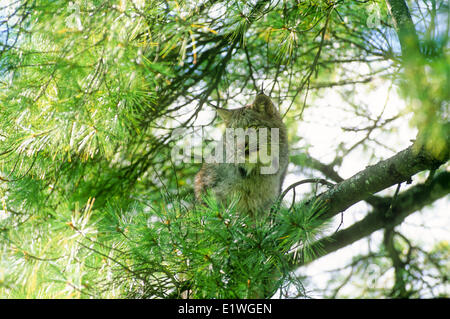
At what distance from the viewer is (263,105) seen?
2.84 meters

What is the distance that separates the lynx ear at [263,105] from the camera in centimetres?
283

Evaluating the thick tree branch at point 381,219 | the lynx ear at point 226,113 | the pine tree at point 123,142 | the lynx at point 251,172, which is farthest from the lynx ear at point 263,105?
the thick tree branch at point 381,219

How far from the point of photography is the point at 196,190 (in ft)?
9.62

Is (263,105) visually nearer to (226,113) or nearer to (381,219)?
(226,113)

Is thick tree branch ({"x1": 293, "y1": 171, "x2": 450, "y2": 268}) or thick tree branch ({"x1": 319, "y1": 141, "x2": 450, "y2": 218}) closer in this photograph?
thick tree branch ({"x1": 319, "y1": 141, "x2": 450, "y2": 218})

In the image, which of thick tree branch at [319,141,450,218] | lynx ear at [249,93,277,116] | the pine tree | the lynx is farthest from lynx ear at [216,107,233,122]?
thick tree branch at [319,141,450,218]

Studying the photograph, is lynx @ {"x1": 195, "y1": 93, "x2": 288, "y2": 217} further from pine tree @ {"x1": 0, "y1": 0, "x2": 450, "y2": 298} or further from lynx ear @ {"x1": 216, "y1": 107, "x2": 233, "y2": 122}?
pine tree @ {"x1": 0, "y1": 0, "x2": 450, "y2": 298}

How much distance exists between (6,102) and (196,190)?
1401 mm

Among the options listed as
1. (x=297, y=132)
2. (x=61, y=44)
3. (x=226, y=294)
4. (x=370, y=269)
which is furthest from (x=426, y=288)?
(x=61, y=44)

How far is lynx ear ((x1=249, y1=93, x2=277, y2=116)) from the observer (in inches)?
111

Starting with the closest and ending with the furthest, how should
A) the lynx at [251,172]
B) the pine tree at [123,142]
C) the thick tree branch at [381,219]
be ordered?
the pine tree at [123,142]
the lynx at [251,172]
the thick tree branch at [381,219]

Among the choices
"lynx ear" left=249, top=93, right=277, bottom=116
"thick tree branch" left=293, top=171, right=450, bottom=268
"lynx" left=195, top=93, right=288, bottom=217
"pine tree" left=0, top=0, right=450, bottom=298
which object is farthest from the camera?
"thick tree branch" left=293, top=171, right=450, bottom=268

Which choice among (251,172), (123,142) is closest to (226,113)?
(251,172)

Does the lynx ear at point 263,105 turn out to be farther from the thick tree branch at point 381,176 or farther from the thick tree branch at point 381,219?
the thick tree branch at point 381,219
